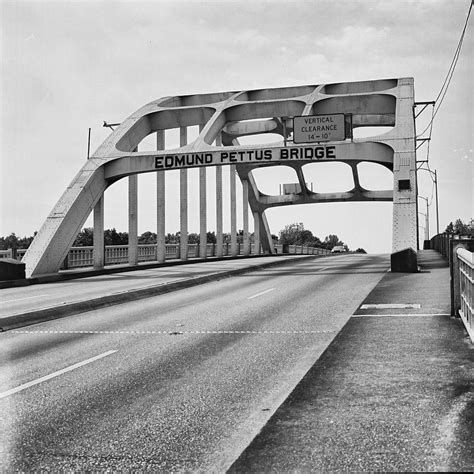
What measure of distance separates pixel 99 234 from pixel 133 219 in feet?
12.1

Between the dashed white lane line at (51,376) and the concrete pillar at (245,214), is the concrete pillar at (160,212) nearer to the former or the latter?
the concrete pillar at (245,214)

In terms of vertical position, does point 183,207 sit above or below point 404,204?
above

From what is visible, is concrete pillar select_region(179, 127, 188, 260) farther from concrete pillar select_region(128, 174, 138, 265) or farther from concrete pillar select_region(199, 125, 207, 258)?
concrete pillar select_region(128, 174, 138, 265)

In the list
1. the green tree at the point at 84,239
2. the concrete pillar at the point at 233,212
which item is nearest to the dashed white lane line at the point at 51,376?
the concrete pillar at the point at 233,212

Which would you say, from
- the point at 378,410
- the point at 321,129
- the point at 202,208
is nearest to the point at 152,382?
the point at 378,410

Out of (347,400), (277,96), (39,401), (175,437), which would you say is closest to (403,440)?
(347,400)

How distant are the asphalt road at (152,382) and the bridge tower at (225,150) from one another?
39.5 ft

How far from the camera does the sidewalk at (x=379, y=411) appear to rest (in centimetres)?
385

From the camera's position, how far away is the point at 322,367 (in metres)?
6.57

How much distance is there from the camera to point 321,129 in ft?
84.5

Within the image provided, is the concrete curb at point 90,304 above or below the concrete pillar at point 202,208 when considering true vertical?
below

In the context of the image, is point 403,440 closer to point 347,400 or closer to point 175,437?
point 347,400

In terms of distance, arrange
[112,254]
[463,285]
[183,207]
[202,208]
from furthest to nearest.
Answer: [202,208]
[183,207]
[112,254]
[463,285]

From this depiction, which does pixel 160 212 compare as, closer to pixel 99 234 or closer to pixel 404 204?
pixel 99 234
